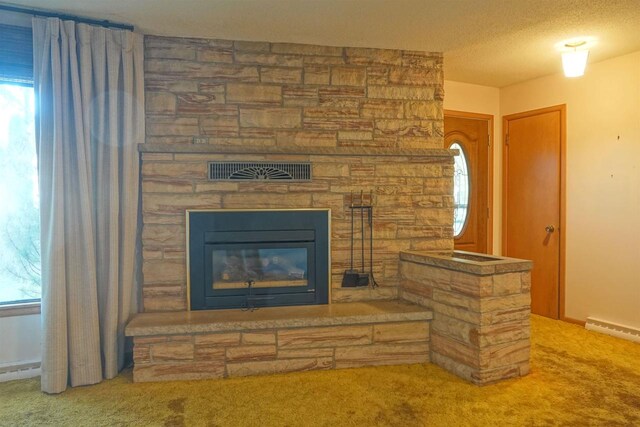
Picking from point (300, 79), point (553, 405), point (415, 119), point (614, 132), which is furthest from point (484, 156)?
point (553, 405)

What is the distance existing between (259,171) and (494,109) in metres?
2.85

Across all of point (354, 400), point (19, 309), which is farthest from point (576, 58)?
point (19, 309)

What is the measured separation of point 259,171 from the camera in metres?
3.16

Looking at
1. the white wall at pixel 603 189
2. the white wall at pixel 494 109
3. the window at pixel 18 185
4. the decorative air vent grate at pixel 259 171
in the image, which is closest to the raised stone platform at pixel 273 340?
the window at pixel 18 185

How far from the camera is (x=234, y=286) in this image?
314cm

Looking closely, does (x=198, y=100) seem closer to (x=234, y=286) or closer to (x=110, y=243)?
(x=110, y=243)

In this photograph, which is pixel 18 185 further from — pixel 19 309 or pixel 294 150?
pixel 294 150

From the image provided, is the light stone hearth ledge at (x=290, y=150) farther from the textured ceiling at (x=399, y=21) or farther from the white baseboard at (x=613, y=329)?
the white baseboard at (x=613, y=329)

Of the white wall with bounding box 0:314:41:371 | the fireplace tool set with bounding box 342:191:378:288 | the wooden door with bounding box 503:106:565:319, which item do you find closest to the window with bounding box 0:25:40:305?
the white wall with bounding box 0:314:41:371

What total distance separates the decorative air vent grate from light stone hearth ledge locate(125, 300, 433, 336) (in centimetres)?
94

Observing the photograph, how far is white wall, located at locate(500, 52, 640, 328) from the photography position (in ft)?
11.6

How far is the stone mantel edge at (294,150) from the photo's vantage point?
2990 mm

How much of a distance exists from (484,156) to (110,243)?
12.0 feet

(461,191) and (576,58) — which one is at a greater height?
(576,58)
